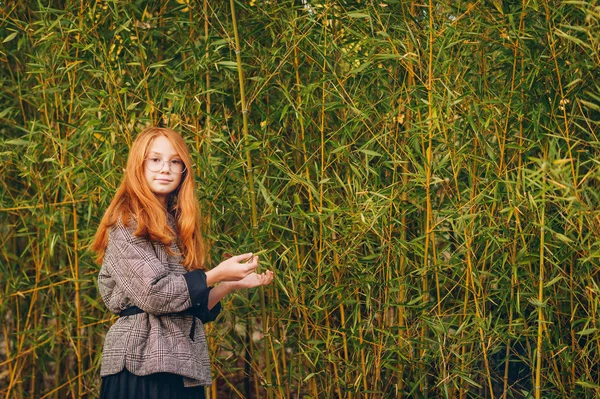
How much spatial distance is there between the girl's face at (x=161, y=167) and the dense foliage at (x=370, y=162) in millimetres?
443

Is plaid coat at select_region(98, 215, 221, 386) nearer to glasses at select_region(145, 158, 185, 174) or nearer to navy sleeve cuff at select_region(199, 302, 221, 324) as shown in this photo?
navy sleeve cuff at select_region(199, 302, 221, 324)

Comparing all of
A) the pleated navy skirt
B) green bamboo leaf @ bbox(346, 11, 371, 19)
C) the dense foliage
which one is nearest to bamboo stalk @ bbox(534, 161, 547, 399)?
the dense foliage

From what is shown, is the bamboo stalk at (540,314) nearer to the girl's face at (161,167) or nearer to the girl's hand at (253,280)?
the girl's hand at (253,280)

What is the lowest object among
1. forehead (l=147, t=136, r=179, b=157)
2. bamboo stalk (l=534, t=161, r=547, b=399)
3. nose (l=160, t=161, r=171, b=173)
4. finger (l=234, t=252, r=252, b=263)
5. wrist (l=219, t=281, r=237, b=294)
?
bamboo stalk (l=534, t=161, r=547, b=399)

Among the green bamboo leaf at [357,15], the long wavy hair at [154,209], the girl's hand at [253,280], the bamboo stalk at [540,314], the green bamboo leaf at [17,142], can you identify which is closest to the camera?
the long wavy hair at [154,209]

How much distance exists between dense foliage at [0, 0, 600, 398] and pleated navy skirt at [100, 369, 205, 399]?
60 cm

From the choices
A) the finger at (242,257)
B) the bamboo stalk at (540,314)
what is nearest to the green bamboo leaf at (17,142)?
the finger at (242,257)

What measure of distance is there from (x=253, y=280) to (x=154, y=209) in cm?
37

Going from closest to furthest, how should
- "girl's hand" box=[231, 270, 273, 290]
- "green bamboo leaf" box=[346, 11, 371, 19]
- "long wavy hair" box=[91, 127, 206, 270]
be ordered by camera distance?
"long wavy hair" box=[91, 127, 206, 270]
"girl's hand" box=[231, 270, 273, 290]
"green bamboo leaf" box=[346, 11, 371, 19]

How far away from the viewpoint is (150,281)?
2.40 m

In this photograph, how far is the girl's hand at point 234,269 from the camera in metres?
2.44

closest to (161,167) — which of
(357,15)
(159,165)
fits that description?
(159,165)

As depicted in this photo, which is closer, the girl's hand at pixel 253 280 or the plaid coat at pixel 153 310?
the plaid coat at pixel 153 310

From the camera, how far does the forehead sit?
2609mm
